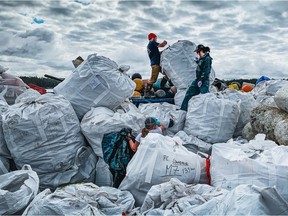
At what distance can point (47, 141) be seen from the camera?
11.9ft

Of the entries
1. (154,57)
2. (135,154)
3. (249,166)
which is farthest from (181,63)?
(249,166)

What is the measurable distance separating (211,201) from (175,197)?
0.41 meters

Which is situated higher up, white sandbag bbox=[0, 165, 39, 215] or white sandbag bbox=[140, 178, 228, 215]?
white sandbag bbox=[140, 178, 228, 215]

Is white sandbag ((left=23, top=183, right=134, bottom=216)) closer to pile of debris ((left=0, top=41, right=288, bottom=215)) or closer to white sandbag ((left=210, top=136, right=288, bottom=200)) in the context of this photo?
pile of debris ((left=0, top=41, right=288, bottom=215))

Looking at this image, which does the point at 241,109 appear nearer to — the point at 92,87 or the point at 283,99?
the point at 283,99

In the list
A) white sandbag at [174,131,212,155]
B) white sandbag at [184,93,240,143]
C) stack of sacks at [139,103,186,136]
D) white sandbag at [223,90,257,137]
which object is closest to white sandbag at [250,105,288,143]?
white sandbag at [184,93,240,143]

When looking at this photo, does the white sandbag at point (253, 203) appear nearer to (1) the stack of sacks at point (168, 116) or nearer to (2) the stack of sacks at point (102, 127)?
(2) the stack of sacks at point (102, 127)

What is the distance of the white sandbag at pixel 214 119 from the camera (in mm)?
4148

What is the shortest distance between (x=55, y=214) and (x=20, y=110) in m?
1.58

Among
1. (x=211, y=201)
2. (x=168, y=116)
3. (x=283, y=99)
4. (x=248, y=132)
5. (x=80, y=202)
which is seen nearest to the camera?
(x=211, y=201)

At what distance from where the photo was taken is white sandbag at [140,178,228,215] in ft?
7.84

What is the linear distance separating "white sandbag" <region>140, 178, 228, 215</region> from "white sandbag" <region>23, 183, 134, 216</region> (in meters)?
0.22

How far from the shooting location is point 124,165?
3.40 m

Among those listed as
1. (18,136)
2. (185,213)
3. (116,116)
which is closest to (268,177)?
(185,213)
